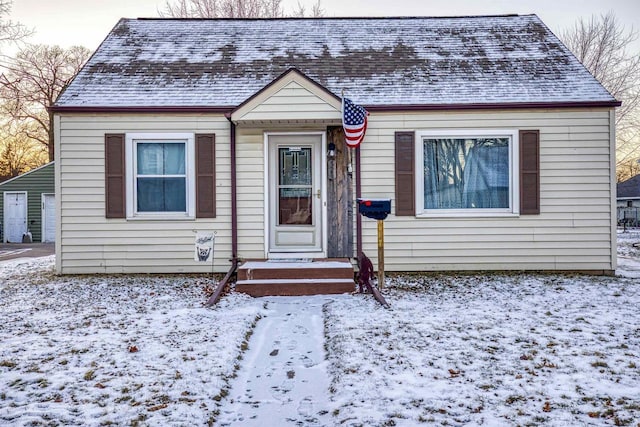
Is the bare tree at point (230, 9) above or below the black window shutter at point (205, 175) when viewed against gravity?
above

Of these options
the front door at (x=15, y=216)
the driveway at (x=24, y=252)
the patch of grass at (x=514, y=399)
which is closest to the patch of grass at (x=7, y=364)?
the patch of grass at (x=514, y=399)

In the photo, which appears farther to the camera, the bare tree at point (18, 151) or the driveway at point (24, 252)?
the bare tree at point (18, 151)

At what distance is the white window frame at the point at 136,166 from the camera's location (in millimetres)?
7777

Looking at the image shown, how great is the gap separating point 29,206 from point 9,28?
7.01 metres

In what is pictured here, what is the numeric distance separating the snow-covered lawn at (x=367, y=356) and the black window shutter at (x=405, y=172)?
1.87m

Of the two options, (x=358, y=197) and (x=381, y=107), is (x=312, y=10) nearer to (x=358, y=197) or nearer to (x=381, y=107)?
(x=381, y=107)

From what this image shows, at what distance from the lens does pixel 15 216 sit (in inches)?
757

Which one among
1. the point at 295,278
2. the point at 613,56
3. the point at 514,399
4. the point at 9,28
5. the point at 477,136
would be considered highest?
the point at 613,56

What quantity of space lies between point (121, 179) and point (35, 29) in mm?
11960

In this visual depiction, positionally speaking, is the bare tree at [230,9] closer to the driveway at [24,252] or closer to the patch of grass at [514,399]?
the driveway at [24,252]

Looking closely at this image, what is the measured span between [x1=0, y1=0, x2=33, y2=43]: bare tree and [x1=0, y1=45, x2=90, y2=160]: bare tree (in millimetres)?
7472

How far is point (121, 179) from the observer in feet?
25.4

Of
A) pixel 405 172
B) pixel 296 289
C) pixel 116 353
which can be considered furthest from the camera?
pixel 405 172

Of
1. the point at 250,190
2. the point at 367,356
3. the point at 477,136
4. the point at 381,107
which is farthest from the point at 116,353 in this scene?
the point at 477,136
